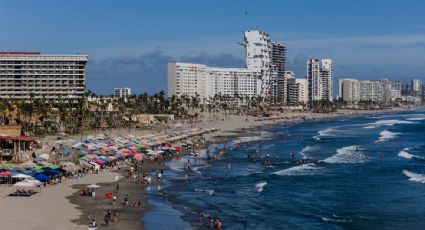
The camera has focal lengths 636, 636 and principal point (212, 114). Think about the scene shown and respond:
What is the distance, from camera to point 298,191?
169ft

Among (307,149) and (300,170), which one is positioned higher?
(307,149)

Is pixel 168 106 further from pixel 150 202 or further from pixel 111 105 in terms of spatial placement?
pixel 150 202

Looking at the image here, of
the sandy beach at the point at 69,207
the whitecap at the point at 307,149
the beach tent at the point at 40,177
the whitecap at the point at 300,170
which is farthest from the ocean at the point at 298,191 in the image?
the beach tent at the point at 40,177

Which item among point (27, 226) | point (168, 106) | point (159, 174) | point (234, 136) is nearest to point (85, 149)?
point (159, 174)

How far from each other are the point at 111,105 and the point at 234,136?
1049 inches

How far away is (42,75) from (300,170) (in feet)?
329

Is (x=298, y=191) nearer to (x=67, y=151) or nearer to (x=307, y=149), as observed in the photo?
(x=67, y=151)

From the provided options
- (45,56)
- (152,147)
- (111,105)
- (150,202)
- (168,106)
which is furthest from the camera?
(168,106)

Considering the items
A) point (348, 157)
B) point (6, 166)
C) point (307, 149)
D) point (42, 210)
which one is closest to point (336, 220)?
point (42, 210)

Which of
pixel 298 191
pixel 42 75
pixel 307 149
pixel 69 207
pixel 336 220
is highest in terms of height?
pixel 42 75

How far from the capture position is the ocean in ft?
132

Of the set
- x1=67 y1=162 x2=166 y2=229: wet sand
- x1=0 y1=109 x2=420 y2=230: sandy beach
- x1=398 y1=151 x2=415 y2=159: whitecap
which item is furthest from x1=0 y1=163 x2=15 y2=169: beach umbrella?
x1=398 y1=151 x2=415 y2=159: whitecap

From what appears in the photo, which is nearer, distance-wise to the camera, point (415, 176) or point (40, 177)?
point (40, 177)

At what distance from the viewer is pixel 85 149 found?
68.3 metres
